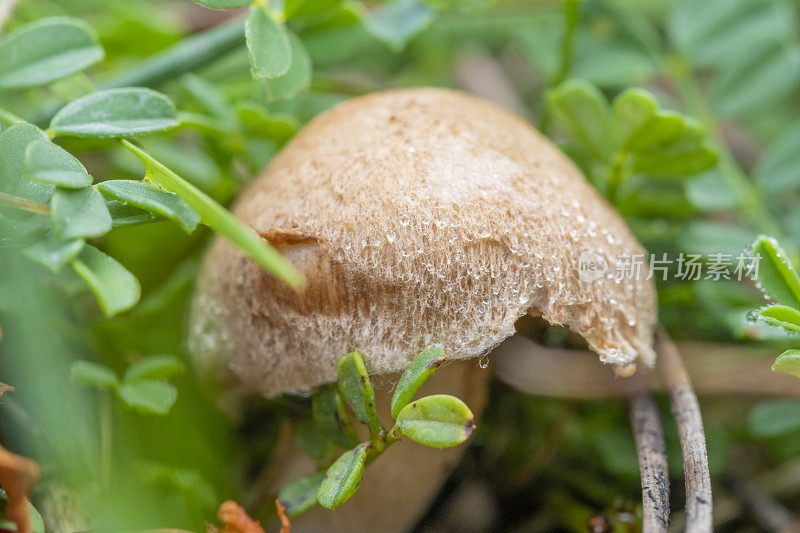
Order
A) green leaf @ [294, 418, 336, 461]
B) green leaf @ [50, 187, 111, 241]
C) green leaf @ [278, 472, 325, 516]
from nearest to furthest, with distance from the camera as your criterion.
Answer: green leaf @ [50, 187, 111, 241] → green leaf @ [278, 472, 325, 516] → green leaf @ [294, 418, 336, 461]

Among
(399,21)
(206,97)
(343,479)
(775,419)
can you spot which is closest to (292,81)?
(206,97)

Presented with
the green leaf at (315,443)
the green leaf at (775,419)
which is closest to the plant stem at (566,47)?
the green leaf at (775,419)

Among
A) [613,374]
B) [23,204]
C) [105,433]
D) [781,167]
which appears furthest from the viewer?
[781,167]

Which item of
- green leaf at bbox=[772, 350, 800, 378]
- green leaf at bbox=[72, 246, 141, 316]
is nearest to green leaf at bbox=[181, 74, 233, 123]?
green leaf at bbox=[72, 246, 141, 316]

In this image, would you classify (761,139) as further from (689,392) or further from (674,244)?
(689,392)

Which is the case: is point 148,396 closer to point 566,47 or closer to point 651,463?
point 651,463

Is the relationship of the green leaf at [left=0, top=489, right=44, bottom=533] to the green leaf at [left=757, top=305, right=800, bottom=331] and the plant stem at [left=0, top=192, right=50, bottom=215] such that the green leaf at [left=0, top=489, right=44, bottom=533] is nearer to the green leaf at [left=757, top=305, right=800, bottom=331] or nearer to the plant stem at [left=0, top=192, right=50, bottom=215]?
the plant stem at [left=0, top=192, right=50, bottom=215]
